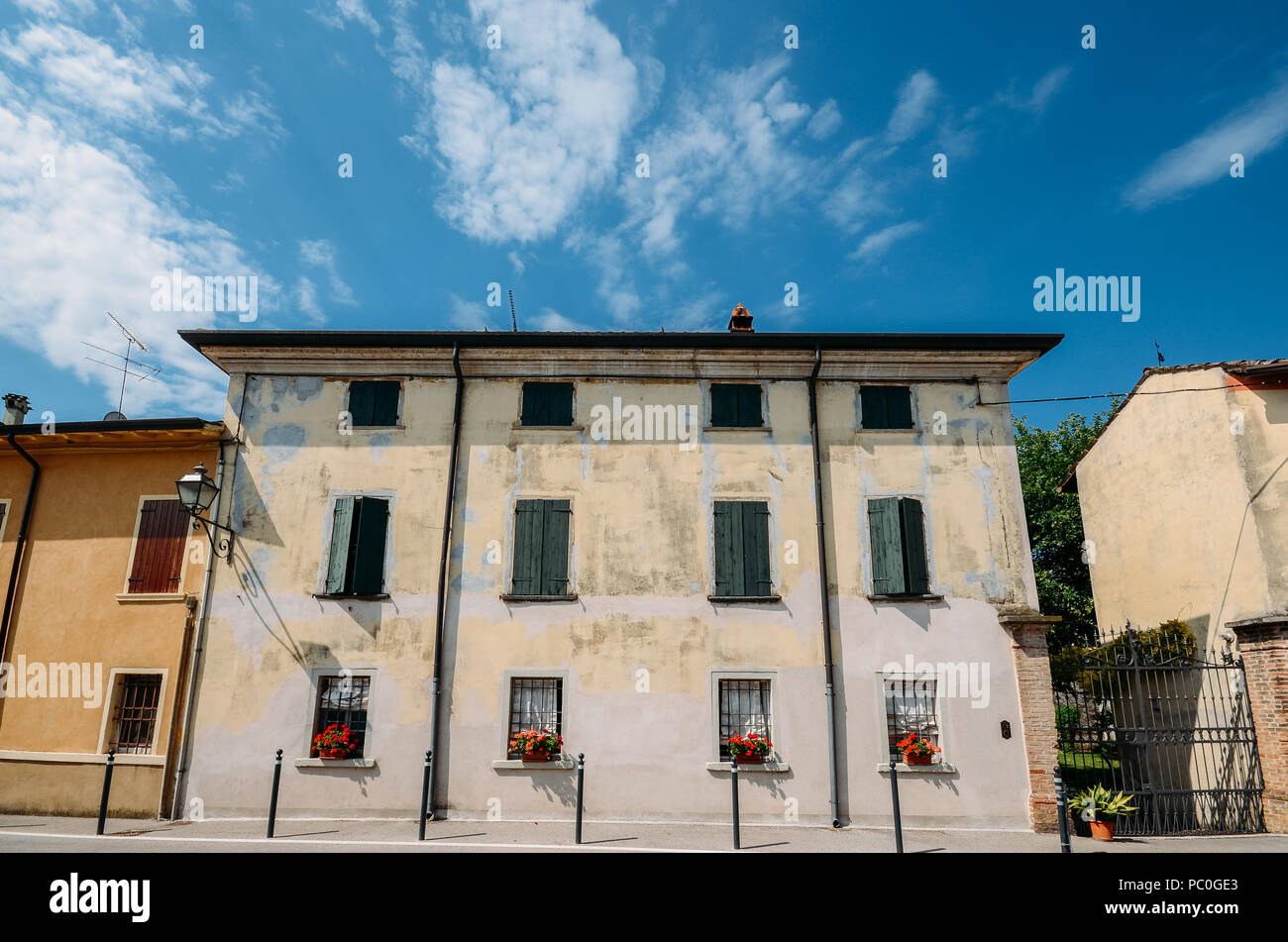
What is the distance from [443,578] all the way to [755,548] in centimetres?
564

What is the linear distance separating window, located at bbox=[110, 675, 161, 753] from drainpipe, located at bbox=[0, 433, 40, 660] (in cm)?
264

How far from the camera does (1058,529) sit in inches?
1081

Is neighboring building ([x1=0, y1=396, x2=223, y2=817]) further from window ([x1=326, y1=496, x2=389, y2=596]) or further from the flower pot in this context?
the flower pot

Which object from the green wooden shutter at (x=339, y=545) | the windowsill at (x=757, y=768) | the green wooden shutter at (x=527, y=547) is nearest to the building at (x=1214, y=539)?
the windowsill at (x=757, y=768)

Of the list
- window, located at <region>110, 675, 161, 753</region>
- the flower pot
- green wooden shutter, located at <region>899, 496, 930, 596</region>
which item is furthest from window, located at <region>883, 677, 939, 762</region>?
window, located at <region>110, 675, 161, 753</region>

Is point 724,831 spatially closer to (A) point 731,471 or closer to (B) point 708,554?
(B) point 708,554

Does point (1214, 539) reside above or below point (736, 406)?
below

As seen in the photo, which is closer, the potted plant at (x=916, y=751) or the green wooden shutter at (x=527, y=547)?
the potted plant at (x=916, y=751)

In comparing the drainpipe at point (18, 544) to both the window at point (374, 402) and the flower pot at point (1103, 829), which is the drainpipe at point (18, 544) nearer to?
the window at point (374, 402)

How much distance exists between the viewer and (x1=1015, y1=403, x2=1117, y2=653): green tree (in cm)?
2600

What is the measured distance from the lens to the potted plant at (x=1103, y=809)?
34.7 ft

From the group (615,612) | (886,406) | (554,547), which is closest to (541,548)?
(554,547)

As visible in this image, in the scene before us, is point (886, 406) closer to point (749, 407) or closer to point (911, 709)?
point (749, 407)

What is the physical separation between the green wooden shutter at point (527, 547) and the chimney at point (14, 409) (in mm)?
10995
